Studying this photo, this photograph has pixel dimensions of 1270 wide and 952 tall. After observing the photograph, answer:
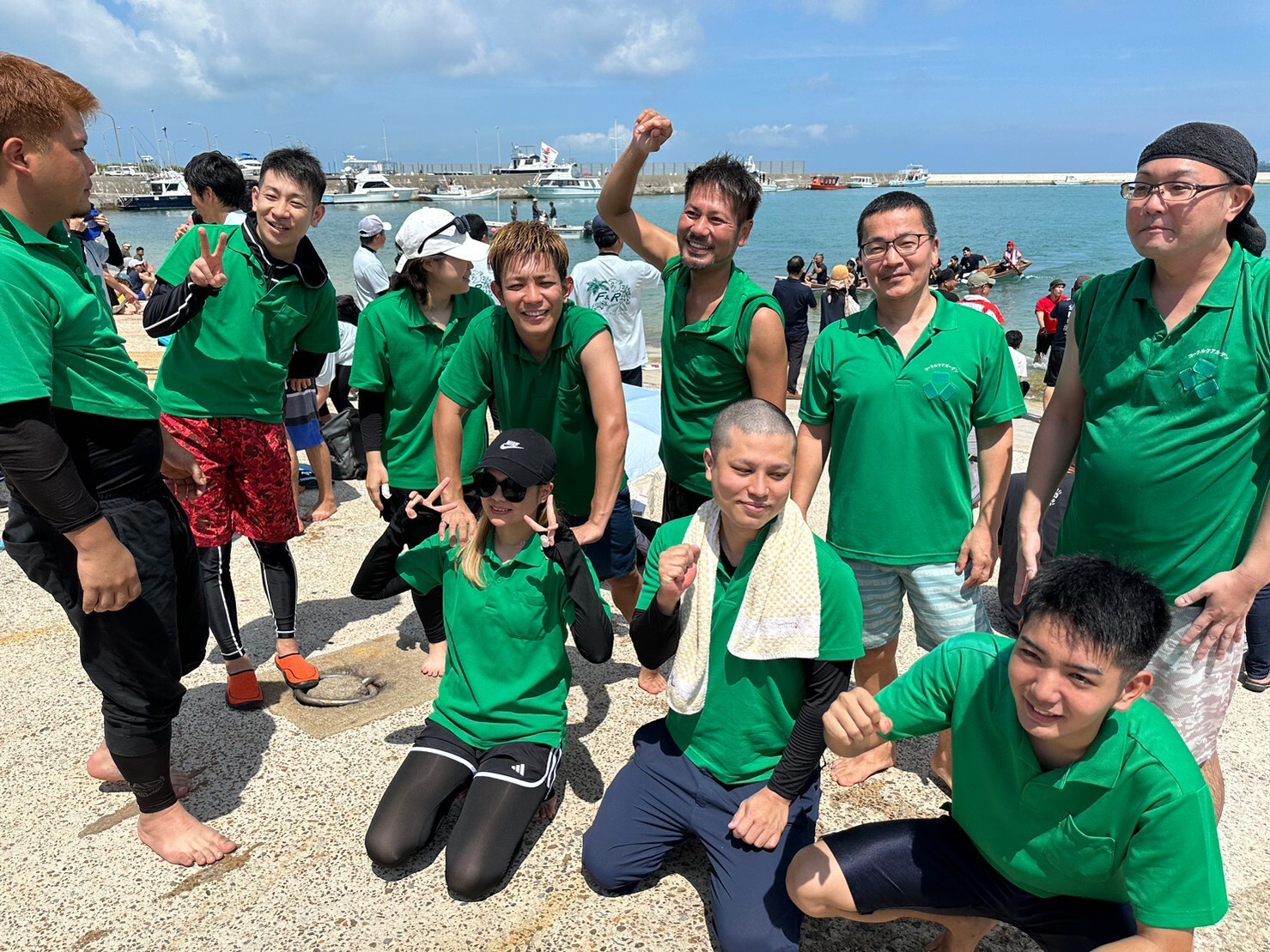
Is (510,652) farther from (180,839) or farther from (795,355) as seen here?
(795,355)

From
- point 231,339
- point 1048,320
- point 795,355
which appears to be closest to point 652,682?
point 231,339

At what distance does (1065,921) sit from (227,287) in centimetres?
346

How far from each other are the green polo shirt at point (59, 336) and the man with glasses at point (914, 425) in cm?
213

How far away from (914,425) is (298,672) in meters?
2.75

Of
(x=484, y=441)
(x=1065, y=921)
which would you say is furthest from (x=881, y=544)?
(x=484, y=441)

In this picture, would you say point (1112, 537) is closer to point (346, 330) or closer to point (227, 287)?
point (227, 287)

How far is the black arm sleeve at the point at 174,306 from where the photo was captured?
301 centimetres

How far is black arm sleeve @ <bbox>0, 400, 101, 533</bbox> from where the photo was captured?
2.02 m

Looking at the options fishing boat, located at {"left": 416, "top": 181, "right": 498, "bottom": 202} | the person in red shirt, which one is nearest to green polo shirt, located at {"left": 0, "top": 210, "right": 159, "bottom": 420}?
the person in red shirt

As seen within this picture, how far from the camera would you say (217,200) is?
397 cm

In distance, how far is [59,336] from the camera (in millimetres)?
2195

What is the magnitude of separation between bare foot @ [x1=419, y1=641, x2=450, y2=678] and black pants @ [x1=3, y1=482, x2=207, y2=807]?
1.25 meters

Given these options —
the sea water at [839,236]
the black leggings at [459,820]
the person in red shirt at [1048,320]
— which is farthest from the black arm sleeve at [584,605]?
the person in red shirt at [1048,320]

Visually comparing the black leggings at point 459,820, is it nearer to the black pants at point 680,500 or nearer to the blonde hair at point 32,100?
the black pants at point 680,500
